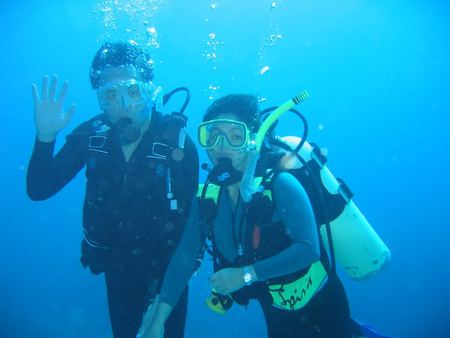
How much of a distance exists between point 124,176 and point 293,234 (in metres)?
2.10

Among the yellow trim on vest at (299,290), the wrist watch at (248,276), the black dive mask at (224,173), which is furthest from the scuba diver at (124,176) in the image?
the wrist watch at (248,276)

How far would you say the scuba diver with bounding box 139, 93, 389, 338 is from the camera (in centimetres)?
235

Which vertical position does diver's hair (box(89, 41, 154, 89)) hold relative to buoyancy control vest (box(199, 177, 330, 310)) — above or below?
above

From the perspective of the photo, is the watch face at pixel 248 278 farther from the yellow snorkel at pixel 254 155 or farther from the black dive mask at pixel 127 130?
the black dive mask at pixel 127 130

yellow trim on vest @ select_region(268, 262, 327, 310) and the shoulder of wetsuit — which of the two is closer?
yellow trim on vest @ select_region(268, 262, 327, 310)

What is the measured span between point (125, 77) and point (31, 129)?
56292 millimetres

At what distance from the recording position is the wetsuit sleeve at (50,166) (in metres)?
3.41

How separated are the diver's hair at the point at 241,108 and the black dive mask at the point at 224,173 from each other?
1.41 feet

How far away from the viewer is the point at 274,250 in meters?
2.63

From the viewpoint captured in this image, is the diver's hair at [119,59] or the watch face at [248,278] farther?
the diver's hair at [119,59]

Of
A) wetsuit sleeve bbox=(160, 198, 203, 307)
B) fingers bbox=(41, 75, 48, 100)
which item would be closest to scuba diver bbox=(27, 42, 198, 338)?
fingers bbox=(41, 75, 48, 100)

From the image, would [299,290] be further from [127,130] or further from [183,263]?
[127,130]

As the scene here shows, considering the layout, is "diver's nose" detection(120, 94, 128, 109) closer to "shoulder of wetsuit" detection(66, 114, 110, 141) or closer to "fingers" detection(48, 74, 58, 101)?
"shoulder of wetsuit" detection(66, 114, 110, 141)

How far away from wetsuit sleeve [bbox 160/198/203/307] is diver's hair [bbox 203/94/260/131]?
90 cm
